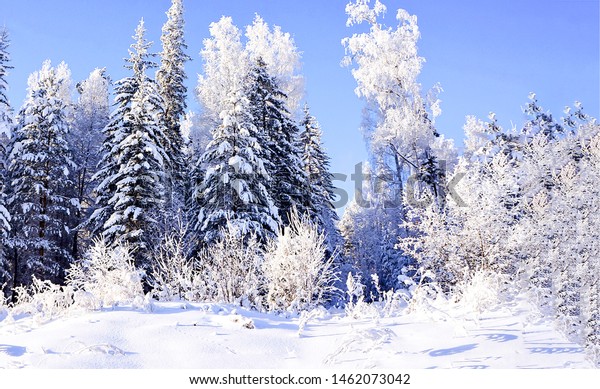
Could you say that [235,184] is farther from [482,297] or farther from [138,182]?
[482,297]

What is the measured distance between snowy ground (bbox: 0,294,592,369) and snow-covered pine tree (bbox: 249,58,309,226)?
1582cm

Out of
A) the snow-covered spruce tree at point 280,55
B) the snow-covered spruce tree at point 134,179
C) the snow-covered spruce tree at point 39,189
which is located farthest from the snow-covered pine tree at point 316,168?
the snow-covered spruce tree at point 39,189

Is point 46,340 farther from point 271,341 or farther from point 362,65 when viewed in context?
point 362,65

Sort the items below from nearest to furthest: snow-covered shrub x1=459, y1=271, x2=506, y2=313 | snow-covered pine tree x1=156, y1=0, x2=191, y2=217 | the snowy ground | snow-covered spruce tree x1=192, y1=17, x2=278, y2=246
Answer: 1. the snowy ground
2. snow-covered shrub x1=459, y1=271, x2=506, y2=313
3. snow-covered spruce tree x1=192, y1=17, x2=278, y2=246
4. snow-covered pine tree x1=156, y1=0, x2=191, y2=217

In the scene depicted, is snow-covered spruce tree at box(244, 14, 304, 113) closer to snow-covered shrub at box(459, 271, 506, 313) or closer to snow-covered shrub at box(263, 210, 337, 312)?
snow-covered shrub at box(263, 210, 337, 312)

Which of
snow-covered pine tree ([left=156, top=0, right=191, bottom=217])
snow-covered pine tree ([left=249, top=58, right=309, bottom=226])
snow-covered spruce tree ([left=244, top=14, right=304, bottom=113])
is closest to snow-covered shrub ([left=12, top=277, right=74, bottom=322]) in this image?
snow-covered pine tree ([left=249, top=58, right=309, bottom=226])

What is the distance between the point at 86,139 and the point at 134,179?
12.8 metres

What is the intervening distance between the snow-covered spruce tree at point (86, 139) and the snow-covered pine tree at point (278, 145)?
9.67 m

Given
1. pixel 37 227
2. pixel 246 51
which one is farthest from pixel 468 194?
pixel 246 51

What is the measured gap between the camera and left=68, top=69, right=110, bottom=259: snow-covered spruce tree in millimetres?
27695

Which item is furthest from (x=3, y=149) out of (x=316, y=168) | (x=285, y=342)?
(x=285, y=342)

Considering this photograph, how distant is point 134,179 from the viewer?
61.1ft

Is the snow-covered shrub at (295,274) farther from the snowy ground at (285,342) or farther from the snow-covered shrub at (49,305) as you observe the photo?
the snow-covered shrub at (49,305)

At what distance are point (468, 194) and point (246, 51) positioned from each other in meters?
22.3
